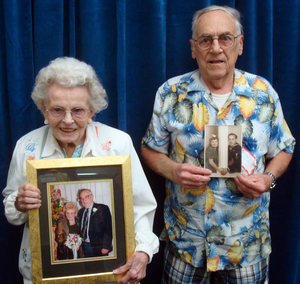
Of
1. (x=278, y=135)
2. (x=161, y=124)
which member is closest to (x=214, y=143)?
(x=161, y=124)

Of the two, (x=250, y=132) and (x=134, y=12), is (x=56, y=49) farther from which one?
(x=250, y=132)

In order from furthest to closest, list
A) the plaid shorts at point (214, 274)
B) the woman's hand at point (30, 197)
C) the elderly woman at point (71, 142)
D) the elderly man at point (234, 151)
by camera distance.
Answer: the plaid shorts at point (214, 274)
the elderly man at point (234, 151)
the elderly woman at point (71, 142)
the woman's hand at point (30, 197)

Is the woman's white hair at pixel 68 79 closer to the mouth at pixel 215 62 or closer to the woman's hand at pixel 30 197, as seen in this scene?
the woman's hand at pixel 30 197

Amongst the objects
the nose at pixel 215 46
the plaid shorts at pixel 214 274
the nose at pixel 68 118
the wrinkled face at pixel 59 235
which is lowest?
the plaid shorts at pixel 214 274

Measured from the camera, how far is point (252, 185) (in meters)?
1.34

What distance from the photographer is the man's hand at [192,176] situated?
1354 millimetres

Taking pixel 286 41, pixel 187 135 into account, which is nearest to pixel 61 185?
pixel 187 135

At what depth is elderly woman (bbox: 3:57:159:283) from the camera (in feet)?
3.90

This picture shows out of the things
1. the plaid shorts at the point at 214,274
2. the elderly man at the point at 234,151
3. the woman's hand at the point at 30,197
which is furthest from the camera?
the plaid shorts at the point at 214,274

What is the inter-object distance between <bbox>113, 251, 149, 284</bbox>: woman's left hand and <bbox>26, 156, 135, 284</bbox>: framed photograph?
0.07 feet

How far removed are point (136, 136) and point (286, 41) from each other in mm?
1002

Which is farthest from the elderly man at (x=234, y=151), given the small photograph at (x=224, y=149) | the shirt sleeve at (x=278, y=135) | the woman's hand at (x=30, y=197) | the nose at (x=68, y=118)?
the woman's hand at (x=30, y=197)

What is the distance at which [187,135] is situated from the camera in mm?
1440

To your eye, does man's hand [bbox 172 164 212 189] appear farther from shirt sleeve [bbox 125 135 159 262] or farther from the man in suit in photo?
the man in suit in photo
